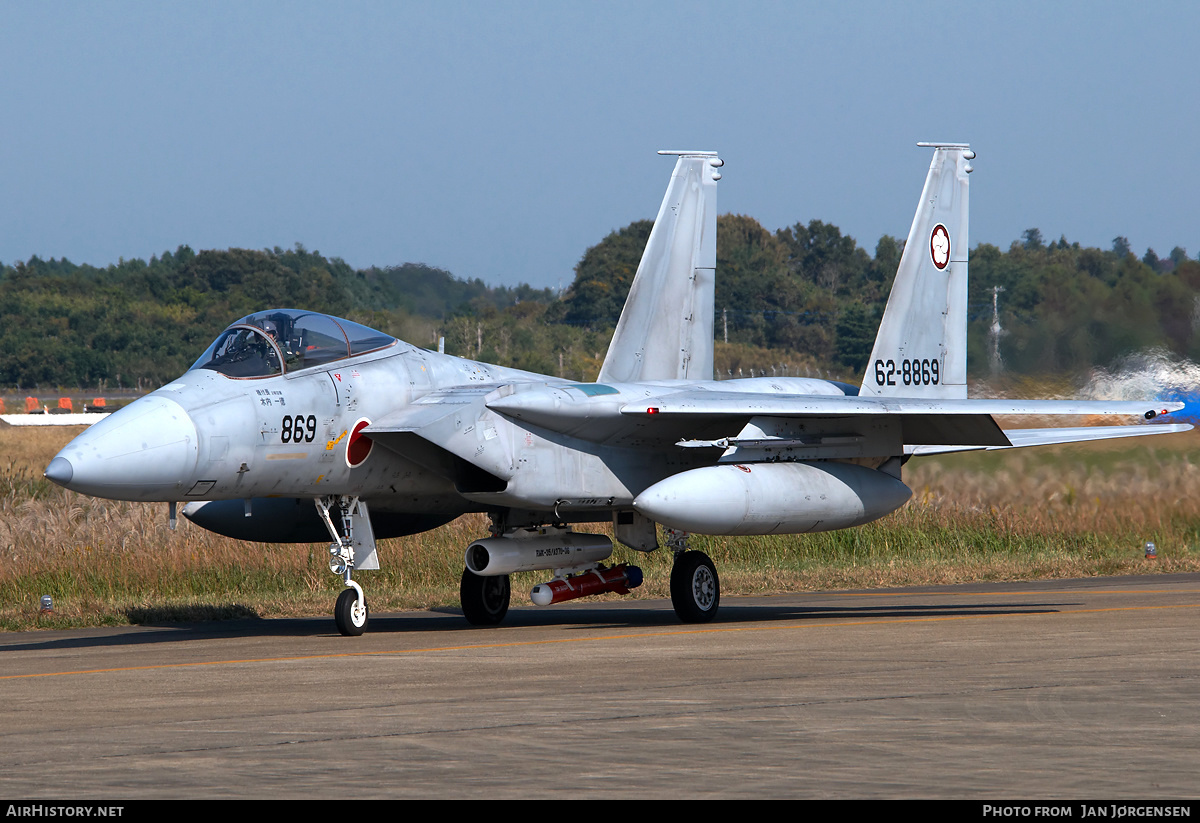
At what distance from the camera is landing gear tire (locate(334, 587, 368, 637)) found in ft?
37.5

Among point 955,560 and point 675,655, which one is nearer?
point 675,655

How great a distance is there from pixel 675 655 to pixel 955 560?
1071cm

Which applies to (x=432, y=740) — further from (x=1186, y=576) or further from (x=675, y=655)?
(x=1186, y=576)

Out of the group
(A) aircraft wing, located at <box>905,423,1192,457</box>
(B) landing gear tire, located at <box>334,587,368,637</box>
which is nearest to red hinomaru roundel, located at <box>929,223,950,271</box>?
(A) aircraft wing, located at <box>905,423,1192,457</box>

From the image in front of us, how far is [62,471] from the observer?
9586 millimetres

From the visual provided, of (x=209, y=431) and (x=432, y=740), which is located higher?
(x=209, y=431)

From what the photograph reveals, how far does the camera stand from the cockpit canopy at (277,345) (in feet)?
36.1

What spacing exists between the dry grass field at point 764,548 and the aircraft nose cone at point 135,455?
422 cm

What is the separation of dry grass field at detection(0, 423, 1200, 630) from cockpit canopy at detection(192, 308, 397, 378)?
399 centimetres

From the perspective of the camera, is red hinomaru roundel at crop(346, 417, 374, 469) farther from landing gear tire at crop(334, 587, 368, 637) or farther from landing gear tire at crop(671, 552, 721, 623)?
landing gear tire at crop(671, 552, 721, 623)

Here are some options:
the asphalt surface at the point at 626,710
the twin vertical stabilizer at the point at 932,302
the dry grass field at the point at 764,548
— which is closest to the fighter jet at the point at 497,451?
the twin vertical stabilizer at the point at 932,302

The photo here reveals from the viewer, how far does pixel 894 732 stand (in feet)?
20.6

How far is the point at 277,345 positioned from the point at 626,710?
5200 millimetres
